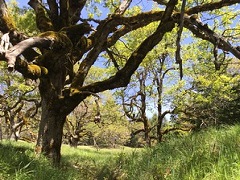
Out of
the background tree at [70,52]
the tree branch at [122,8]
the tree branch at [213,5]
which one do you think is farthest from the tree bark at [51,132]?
the tree branch at [213,5]

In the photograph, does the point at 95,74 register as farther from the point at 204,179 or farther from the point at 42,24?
the point at 204,179

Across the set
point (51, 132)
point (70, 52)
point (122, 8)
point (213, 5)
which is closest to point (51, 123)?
point (51, 132)

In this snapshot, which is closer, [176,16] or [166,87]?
[176,16]

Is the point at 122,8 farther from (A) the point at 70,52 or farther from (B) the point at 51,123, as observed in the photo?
(B) the point at 51,123

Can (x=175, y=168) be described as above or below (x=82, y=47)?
below

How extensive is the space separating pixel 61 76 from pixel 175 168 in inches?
196

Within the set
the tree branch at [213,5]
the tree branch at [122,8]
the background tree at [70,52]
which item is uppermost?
the tree branch at [122,8]

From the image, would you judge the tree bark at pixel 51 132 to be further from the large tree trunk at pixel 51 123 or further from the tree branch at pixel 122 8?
the tree branch at pixel 122 8

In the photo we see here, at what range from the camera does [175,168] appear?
4.30 meters

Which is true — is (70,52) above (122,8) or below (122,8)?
below

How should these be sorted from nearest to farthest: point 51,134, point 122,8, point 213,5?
point 213,5, point 51,134, point 122,8

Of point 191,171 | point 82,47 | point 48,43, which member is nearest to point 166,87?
point 82,47

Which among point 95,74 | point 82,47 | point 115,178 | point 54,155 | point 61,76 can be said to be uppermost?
point 95,74

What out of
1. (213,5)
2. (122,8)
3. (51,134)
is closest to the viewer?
(213,5)
